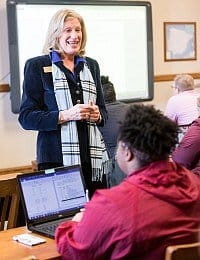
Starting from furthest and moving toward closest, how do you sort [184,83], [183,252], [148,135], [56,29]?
[184,83]
[56,29]
[148,135]
[183,252]

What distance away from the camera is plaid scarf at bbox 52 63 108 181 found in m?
2.57

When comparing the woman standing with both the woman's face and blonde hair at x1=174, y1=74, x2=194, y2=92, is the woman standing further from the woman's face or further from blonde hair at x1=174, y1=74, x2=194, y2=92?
blonde hair at x1=174, y1=74, x2=194, y2=92

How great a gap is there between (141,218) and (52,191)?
0.67 meters

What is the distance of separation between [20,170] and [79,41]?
2.41 m

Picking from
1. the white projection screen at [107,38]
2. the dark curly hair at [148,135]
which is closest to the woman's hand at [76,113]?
the dark curly hair at [148,135]

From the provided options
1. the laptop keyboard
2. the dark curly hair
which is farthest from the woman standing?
the dark curly hair

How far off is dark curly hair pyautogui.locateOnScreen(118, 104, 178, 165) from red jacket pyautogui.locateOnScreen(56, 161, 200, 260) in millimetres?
37

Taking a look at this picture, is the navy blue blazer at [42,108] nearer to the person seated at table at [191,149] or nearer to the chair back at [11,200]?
the chair back at [11,200]

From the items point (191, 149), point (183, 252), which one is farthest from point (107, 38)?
point (183, 252)

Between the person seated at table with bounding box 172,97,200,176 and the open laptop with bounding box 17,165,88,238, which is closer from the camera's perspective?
the open laptop with bounding box 17,165,88,238

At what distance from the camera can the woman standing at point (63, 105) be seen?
256cm

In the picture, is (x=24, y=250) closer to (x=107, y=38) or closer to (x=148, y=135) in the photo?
(x=148, y=135)

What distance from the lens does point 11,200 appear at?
2.37 m

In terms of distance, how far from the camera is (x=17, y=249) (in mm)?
1843
